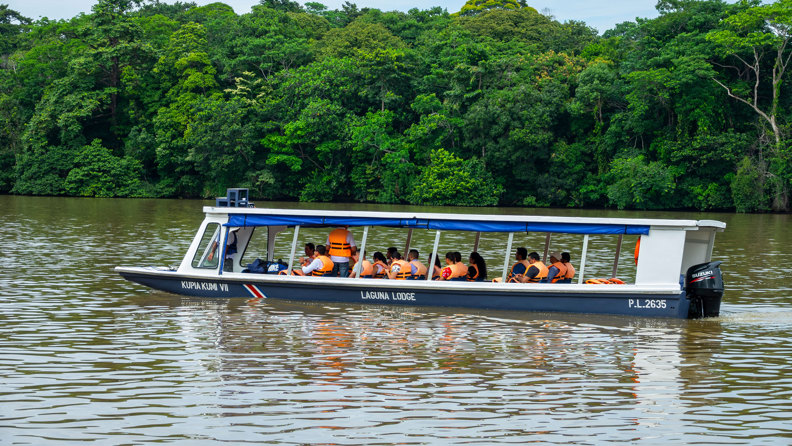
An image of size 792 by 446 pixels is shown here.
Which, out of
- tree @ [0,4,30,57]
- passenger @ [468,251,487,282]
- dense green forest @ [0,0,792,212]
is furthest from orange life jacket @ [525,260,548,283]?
tree @ [0,4,30,57]

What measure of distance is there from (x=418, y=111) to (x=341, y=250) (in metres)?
47.3

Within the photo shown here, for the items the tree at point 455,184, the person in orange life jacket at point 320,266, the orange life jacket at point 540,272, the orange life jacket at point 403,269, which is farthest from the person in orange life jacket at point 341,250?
the tree at point 455,184

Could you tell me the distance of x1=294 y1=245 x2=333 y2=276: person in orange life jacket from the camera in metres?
19.6

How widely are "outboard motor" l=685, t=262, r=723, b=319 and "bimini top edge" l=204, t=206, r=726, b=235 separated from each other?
2.88ft

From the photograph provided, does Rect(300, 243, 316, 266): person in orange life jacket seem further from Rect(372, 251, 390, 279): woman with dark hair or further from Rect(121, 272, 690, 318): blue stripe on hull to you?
Rect(372, 251, 390, 279): woman with dark hair

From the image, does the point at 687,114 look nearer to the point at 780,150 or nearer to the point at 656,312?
the point at 780,150

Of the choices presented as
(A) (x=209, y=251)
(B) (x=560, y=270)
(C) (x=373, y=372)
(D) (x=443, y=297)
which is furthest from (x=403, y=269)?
(C) (x=373, y=372)

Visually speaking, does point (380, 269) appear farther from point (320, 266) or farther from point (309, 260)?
point (309, 260)

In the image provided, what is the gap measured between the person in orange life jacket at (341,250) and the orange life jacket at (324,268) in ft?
0.89

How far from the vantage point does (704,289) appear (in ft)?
58.2

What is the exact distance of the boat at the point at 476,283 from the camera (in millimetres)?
17797

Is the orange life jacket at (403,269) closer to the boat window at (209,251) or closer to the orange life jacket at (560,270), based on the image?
the orange life jacket at (560,270)

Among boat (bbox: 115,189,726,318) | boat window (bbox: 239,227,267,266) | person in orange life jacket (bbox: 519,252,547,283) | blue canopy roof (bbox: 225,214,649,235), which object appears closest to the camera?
boat (bbox: 115,189,726,318)

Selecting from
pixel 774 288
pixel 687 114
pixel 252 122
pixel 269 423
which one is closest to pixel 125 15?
pixel 252 122
